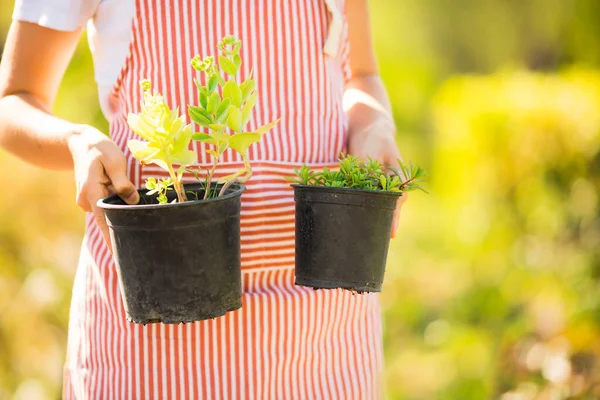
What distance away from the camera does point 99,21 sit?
1302 millimetres

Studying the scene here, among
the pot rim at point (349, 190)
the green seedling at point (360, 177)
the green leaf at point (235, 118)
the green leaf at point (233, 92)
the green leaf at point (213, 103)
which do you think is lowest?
the pot rim at point (349, 190)

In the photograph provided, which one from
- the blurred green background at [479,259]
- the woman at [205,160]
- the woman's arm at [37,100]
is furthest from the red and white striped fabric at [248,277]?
the blurred green background at [479,259]

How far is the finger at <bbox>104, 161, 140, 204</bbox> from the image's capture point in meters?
1.07

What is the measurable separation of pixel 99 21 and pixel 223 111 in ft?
1.25

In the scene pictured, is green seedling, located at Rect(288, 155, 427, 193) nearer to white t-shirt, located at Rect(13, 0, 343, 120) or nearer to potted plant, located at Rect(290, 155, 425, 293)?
potted plant, located at Rect(290, 155, 425, 293)

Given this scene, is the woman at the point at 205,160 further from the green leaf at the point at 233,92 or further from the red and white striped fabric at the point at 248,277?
the green leaf at the point at 233,92

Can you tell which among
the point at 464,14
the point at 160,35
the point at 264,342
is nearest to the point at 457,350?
the point at 264,342

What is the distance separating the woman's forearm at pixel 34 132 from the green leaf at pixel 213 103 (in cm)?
23

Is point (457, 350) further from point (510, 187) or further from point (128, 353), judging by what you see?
point (128, 353)

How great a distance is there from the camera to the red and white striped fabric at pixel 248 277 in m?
1.24

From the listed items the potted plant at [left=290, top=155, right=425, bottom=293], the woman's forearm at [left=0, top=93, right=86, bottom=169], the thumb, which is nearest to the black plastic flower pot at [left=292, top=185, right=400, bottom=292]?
the potted plant at [left=290, top=155, right=425, bottom=293]

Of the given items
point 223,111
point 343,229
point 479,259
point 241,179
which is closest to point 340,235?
point 343,229

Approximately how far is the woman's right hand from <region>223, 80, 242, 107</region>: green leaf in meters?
0.18

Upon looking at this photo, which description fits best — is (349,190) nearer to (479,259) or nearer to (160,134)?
(160,134)
